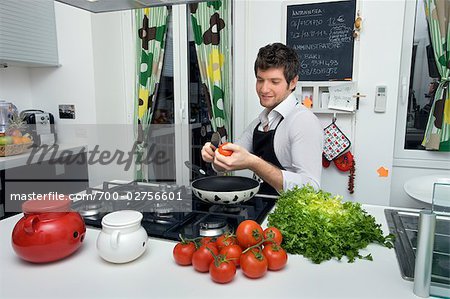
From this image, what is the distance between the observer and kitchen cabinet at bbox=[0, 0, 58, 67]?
2555 millimetres

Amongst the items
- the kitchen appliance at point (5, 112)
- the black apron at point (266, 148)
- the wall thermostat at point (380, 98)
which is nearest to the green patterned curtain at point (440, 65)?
the wall thermostat at point (380, 98)

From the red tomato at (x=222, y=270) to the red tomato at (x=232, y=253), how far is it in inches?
1.0

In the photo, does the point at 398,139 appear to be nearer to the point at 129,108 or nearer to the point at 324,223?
the point at 324,223

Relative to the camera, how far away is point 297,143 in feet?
4.92

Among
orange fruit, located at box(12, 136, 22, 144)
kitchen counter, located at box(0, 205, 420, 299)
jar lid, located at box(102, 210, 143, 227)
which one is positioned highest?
orange fruit, located at box(12, 136, 22, 144)

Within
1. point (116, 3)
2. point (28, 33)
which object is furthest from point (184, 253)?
point (28, 33)

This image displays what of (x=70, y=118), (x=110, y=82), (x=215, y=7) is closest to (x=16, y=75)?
(x=70, y=118)

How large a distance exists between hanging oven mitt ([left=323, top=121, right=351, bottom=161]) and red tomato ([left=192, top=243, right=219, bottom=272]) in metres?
1.85

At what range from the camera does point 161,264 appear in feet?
2.88

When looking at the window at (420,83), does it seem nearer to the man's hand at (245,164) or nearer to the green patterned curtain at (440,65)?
the green patterned curtain at (440,65)

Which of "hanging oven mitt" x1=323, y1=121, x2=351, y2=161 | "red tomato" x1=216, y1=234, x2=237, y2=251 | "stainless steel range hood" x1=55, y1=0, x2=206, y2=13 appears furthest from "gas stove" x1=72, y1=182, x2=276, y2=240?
"hanging oven mitt" x1=323, y1=121, x2=351, y2=161

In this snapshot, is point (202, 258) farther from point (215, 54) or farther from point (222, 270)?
point (215, 54)

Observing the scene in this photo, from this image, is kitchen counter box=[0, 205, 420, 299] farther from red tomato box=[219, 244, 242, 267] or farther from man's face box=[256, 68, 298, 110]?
man's face box=[256, 68, 298, 110]

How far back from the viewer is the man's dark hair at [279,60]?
5.12ft
